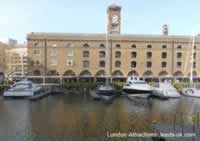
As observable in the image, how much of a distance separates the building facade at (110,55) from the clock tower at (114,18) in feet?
26.9

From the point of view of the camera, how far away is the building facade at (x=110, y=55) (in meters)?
49.8

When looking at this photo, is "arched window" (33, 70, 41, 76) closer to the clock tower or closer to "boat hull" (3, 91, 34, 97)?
"boat hull" (3, 91, 34, 97)

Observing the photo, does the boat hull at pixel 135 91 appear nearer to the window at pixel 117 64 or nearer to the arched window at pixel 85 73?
the window at pixel 117 64

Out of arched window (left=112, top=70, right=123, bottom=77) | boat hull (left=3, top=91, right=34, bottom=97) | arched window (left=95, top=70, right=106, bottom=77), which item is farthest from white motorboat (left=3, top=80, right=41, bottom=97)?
arched window (left=112, top=70, right=123, bottom=77)

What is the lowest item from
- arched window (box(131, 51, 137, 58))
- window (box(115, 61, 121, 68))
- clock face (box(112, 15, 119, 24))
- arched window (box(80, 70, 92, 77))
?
arched window (box(80, 70, 92, 77))

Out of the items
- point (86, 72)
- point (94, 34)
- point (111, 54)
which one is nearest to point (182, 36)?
point (111, 54)

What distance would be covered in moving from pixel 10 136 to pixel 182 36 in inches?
1999

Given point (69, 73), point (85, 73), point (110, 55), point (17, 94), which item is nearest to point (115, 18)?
point (110, 55)

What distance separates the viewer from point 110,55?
51.2 m

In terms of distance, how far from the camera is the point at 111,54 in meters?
51.2

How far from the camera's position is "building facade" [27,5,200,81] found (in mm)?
49778

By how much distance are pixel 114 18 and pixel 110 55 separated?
47.6 ft

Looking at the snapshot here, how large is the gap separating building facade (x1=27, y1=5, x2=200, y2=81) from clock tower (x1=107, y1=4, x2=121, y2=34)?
322 inches

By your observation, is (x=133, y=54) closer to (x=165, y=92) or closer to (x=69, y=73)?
(x=69, y=73)
